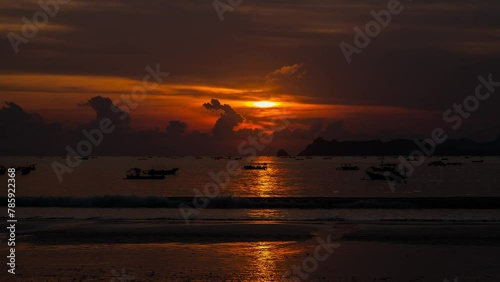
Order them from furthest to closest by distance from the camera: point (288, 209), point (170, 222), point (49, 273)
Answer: point (288, 209)
point (170, 222)
point (49, 273)

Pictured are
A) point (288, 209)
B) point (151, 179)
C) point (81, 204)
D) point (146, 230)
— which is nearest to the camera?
point (146, 230)

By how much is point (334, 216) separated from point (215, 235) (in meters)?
14.9

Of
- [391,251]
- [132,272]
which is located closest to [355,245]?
[391,251]

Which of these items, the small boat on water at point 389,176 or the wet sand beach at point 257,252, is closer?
the wet sand beach at point 257,252

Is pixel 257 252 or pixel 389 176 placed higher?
pixel 389 176

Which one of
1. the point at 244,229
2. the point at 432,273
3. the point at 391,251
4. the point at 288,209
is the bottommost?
the point at 432,273

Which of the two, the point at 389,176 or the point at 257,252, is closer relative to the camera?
the point at 257,252

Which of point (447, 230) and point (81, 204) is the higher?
point (81, 204)

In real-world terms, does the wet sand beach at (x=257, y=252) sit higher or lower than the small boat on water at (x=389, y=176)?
lower

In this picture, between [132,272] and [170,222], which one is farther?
[170,222]

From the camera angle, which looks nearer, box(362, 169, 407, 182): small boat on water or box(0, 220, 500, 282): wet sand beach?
box(0, 220, 500, 282): wet sand beach

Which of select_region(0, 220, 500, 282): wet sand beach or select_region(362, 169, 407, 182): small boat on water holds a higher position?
select_region(362, 169, 407, 182): small boat on water

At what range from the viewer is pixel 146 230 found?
3388 cm

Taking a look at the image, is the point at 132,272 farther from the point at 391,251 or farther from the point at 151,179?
the point at 151,179
